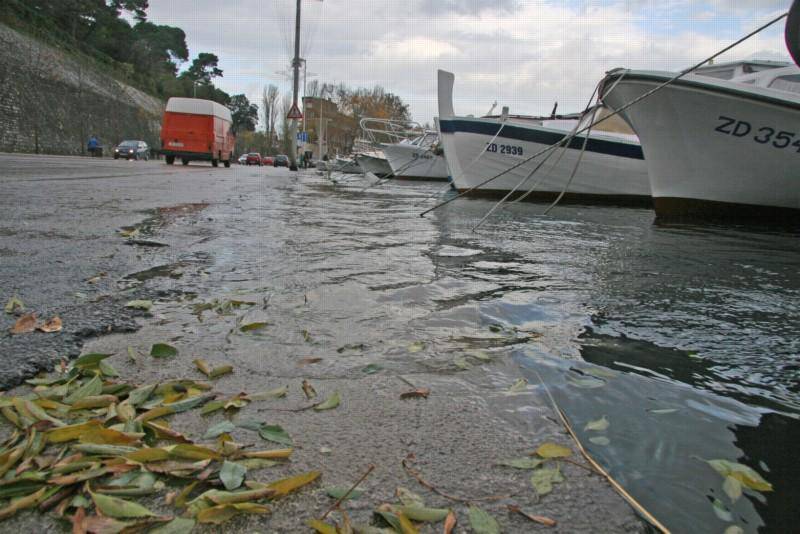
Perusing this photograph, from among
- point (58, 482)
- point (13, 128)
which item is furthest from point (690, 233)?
point (13, 128)

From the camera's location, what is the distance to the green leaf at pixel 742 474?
1.21m

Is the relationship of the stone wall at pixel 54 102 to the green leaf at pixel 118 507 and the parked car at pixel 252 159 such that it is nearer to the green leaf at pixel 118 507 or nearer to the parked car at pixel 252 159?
the parked car at pixel 252 159

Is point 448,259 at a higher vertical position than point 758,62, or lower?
lower

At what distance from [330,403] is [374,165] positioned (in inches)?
1097

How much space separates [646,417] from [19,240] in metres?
3.91

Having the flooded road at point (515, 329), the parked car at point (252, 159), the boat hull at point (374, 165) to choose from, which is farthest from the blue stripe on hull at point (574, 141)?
the parked car at point (252, 159)

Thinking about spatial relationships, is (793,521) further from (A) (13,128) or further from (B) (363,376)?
(A) (13,128)

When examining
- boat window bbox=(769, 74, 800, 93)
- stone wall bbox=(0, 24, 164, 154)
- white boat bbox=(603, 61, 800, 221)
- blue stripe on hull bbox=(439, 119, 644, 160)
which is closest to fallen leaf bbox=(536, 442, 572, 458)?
white boat bbox=(603, 61, 800, 221)

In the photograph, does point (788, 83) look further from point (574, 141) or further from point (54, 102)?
point (54, 102)

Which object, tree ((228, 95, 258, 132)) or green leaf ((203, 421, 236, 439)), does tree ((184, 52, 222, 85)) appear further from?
green leaf ((203, 421, 236, 439))

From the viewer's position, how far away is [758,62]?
1032 centimetres

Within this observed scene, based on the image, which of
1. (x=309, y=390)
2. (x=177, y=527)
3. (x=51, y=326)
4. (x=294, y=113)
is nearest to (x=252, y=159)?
(x=294, y=113)

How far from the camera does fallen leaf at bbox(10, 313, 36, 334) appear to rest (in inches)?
75.1

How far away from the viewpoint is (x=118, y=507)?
1.02 m
